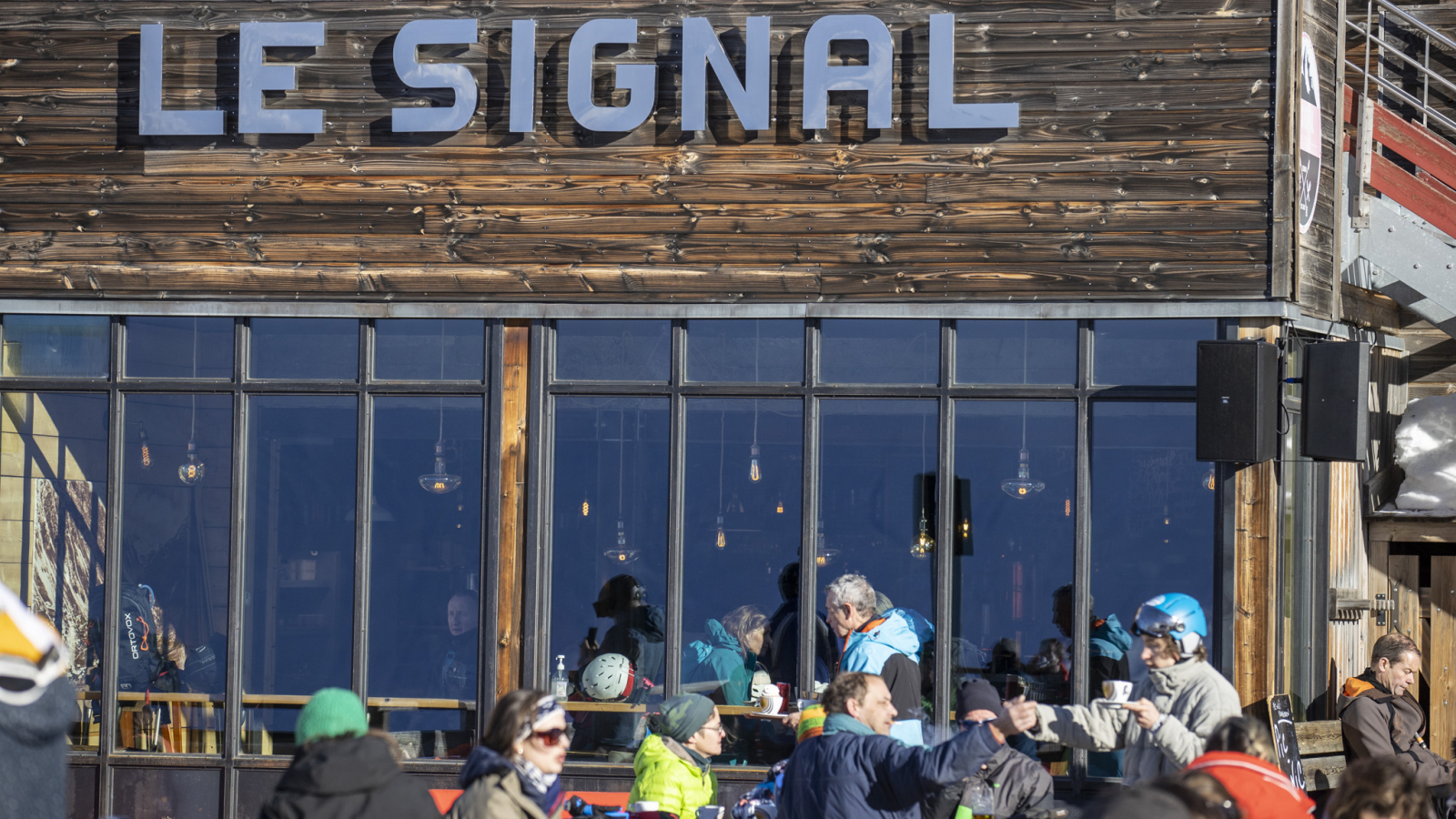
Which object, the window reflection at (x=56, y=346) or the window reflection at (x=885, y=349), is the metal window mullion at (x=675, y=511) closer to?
the window reflection at (x=885, y=349)

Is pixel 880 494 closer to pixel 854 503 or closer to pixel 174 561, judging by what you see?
pixel 854 503

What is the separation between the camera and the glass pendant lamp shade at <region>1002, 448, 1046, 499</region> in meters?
9.42

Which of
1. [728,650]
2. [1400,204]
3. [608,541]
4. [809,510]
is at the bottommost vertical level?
[728,650]

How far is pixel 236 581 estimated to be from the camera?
9984 millimetres

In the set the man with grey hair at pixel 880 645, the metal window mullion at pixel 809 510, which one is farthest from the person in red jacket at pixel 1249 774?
the metal window mullion at pixel 809 510

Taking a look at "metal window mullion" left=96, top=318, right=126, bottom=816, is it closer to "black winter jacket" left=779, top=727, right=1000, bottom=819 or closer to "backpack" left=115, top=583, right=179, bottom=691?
"backpack" left=115, top=583, right=179, bottom=691

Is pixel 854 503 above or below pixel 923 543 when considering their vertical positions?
above

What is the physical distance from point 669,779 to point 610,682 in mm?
3129

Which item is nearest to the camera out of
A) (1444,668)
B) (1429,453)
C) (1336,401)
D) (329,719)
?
(329,719)

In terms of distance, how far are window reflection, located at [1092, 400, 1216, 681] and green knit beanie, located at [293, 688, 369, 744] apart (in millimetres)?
5622

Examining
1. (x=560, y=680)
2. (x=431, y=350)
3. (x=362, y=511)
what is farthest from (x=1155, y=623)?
(x=362, y=511)

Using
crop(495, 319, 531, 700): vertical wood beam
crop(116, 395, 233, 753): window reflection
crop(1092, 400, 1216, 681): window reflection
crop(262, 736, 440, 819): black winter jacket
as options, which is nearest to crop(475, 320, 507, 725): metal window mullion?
crop(495, 319, 531, 700): vertical wood beam

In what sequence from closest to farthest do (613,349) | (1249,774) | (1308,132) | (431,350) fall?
(1249,774), (1308,132), (613,349), (431,350)

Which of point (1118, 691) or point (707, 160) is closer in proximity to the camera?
point (1118, 691)
